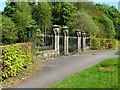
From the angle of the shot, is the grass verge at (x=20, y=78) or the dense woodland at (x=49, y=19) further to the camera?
the dense woodland at (x=49, y=19)

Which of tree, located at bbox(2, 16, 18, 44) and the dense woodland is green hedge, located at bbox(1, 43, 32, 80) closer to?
the dense woodland

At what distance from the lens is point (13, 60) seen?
9.72 meters

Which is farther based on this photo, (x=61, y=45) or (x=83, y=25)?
(x=83, y=25)

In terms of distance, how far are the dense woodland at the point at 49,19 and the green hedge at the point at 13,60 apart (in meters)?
9.33

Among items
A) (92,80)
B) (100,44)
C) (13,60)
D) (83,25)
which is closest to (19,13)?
(83,25)

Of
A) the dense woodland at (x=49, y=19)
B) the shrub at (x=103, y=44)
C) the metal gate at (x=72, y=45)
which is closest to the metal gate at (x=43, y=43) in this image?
the metal gate at (x=72, y=45)

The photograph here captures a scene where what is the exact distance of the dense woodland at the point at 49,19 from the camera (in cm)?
2326

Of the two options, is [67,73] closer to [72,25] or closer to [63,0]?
[72,25]

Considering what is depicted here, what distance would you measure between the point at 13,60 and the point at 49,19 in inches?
1059

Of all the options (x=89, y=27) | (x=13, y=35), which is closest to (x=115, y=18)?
(x=89, y=27)

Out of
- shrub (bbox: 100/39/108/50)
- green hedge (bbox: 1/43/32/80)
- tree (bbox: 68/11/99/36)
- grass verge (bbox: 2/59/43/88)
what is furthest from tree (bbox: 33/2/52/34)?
green hedge (bbox: 1/43/32/80)

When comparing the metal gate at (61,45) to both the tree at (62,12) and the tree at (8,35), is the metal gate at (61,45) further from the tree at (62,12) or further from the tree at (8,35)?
the tree at (62,12)

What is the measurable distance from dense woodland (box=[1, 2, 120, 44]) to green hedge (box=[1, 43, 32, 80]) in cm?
933

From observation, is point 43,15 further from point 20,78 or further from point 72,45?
point 20,78
